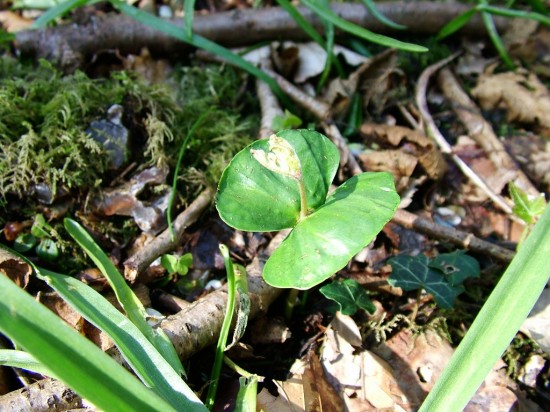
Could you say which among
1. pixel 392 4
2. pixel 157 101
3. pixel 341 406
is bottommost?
pixel 341 406

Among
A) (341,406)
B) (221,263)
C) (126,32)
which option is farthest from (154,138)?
(341,406)

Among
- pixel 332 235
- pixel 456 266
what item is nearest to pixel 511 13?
pixel 456 266

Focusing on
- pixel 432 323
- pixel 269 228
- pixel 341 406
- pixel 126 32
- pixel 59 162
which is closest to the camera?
pixel 269 228

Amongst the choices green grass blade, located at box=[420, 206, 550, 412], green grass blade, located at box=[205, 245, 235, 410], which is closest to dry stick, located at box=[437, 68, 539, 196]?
green grass blade, located at box=[420, 206, 550, 412]

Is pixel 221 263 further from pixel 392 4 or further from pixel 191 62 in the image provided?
pixel 392 4

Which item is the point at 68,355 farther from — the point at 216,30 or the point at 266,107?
the point at 216,30
